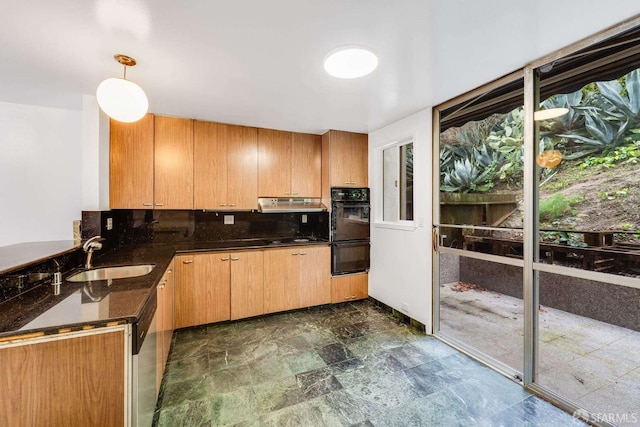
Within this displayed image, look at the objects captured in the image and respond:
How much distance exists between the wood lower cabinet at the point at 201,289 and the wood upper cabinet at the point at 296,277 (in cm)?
48

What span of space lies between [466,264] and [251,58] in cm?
402

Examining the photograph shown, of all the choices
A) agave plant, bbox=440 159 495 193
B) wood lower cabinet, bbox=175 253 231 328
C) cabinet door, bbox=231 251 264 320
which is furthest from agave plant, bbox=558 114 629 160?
wood lower cabinet, bbox=175 253 231 328

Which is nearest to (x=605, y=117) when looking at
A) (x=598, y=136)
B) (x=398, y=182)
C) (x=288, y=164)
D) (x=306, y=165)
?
(x=598, y=136)

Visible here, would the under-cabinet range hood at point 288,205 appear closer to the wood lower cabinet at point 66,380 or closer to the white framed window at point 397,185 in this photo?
the white framed window at point 397,185

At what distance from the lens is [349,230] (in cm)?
358

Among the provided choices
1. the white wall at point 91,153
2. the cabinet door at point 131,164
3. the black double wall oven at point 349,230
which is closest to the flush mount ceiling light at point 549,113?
the black double wall oven at point 349,230

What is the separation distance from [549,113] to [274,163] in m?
2.74

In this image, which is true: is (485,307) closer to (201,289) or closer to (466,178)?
(466,178)

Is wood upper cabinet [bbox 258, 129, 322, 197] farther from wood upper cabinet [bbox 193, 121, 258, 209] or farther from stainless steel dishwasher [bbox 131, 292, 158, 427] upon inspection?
stainless steel dishwasher [bbox 131, 292, 158, 427]

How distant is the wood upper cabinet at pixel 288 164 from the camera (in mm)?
3398

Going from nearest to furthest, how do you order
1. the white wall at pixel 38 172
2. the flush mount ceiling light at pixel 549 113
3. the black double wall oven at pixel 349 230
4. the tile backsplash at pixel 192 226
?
the flush mount ceiling light at pixel 549 113, the white wall at pixel 38 172, the tile backsplash at pixel 192 226, the black double wall oven at pixel 349 230

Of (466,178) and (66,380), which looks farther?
(466,178)

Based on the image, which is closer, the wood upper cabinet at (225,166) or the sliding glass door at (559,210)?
the sliding glass door at (559,210)

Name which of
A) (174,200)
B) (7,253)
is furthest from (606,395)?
(7,253)
